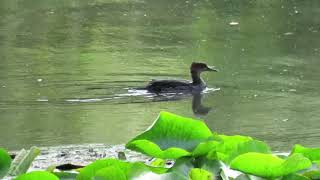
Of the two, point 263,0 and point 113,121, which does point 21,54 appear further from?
point 263,0

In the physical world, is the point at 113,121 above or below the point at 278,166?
below

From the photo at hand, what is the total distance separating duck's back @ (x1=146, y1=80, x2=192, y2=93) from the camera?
11938 millimetres

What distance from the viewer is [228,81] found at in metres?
12.7

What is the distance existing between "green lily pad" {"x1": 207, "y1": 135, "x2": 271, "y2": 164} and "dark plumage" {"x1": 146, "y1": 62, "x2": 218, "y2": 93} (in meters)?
8.97

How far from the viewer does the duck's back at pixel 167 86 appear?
39.2ft

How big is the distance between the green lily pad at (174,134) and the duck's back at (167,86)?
355 inches

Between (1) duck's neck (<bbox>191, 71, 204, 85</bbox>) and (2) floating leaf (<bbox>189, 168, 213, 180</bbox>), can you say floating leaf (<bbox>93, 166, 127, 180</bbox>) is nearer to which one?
(2) floating leaf (<bbox>189, 168, 213, 180</bbox>)

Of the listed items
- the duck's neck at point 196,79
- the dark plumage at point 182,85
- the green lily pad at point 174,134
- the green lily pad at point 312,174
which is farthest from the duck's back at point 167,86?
the green lily pad at point 312,174

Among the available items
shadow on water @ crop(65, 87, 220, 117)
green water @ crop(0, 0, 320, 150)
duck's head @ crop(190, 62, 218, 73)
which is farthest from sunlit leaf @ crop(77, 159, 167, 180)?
duck's head @ crop(190, 62, 218, 73)

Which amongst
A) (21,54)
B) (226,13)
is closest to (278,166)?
(21,54)

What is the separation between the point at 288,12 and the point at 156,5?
3.42 m

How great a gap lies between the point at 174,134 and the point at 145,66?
11064mm

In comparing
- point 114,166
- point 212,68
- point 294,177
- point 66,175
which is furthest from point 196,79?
point 114,166

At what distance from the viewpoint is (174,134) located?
286 centimetres
